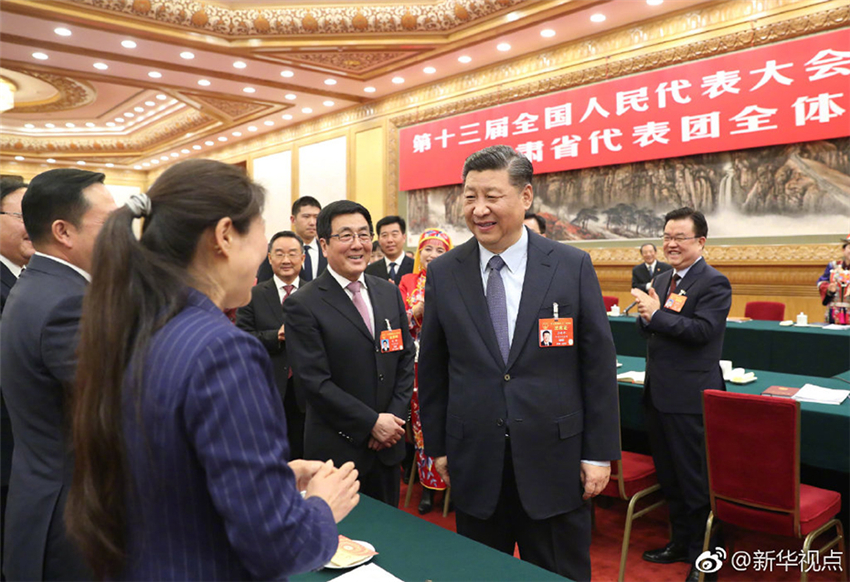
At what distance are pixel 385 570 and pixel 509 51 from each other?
7.27m

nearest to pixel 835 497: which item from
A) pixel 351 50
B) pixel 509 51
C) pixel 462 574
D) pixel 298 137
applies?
pixel 462 574

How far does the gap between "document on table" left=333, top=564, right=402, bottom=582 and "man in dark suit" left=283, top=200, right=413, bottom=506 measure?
2.77 feet

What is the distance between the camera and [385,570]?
3.99 ft

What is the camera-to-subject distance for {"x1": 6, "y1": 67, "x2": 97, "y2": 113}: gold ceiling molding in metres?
9.88

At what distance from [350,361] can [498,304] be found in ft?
2.22

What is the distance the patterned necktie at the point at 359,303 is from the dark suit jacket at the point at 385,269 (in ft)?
7.82

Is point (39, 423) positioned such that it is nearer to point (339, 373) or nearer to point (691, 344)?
point (339, 373)

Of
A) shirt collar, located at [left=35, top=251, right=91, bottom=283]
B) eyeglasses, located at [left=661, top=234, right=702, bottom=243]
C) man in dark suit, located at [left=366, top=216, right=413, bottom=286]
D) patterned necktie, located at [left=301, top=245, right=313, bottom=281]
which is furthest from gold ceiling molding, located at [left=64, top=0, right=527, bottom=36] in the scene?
shirt collar, located at [left=35, top=251, right=91, bottom=283]

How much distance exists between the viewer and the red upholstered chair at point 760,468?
2.14 metres

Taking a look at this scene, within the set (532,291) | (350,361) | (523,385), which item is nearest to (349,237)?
(350,361)

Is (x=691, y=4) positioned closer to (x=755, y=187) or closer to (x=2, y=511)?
(x=755, y=187)

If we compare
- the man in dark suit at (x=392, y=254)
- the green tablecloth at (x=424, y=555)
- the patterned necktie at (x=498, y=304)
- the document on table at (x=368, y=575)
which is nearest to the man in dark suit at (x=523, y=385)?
the patterned necktie at (x=498, y=304)

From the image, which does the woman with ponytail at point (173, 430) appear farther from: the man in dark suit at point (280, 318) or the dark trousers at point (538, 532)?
the man in dark suit at point (280, 318)

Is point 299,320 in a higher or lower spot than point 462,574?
higher
